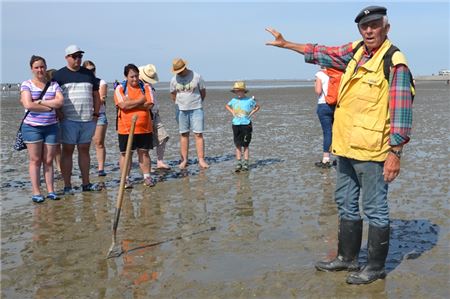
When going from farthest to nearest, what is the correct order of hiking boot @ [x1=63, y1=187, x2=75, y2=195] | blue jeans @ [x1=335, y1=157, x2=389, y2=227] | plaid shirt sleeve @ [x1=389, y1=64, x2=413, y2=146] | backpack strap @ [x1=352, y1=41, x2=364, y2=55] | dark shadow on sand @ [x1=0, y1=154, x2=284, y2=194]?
dark shadow on sand @ [x1=0, y1=154, x2=284, y2=194] → hiking boot @ [x1=63, y1=187, x2=75, y2=195] → backpack strap @ [x1=352, y1=41, x2=364, y2=55] → blue jeans @ [x1=335, y1=157, x2=389, y2=227] → plaid shirt sleeve @ [x1=389, y1=64, x2=413, y2=146]

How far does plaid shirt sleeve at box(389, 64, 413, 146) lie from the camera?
3855 mm

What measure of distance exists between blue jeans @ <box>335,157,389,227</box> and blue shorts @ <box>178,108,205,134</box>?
210 inches

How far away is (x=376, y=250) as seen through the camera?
419 cm

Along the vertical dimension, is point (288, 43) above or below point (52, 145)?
above

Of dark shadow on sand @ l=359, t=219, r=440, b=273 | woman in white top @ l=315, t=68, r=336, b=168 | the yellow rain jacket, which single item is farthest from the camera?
woman in white top @ l=315, t=68, r=336, b=168

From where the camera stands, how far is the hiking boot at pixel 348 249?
436 centimetres

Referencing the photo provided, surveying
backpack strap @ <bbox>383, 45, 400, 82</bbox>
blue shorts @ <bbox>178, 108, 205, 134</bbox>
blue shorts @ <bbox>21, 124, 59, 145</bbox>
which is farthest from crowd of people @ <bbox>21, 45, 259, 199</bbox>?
backpack strap @ <bbox>383, 45, 400, 82</bbox>

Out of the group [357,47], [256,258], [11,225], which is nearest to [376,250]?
[256,258]

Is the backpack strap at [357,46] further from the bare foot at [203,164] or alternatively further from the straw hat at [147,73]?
the bare foot at [203,164]

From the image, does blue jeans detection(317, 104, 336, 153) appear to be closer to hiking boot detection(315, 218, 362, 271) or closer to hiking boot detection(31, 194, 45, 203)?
hiking boot detection(315, 218, 362, 271)

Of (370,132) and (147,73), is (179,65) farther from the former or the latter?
(370,132)

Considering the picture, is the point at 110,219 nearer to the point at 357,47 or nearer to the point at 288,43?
the point at 288,43

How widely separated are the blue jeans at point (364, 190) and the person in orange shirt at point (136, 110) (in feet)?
13.8

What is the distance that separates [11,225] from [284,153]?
6.25 meters
